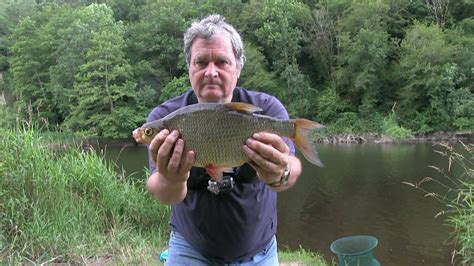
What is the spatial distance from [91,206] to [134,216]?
96 cm

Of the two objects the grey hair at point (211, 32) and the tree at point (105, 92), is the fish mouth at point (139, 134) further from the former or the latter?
the tree at point (105, 92)

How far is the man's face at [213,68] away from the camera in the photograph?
250 cm

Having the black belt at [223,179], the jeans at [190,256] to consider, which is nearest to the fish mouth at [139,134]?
the black belt at [223,179]

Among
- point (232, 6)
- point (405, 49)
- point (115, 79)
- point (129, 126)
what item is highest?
point (232, 6)

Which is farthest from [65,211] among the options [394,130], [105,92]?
[105,92]

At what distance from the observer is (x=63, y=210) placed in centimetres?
662

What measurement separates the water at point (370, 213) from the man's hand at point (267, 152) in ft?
28.4

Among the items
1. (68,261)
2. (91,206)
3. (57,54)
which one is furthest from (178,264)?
(57,54)

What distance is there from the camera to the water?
36.6ft

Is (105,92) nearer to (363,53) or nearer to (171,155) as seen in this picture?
(363,53)

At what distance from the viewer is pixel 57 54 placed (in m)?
51.8

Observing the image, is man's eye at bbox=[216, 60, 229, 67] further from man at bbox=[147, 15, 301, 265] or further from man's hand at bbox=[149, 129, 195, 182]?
man's hand at bbox=[149, 129, 195, 182]

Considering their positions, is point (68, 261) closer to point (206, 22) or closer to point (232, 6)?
point (206, 22)

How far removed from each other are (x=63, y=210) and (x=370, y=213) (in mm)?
10588
